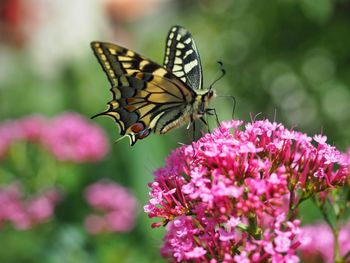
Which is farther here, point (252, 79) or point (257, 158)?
point (252, 79)

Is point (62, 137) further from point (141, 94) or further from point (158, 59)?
point (158, 59)

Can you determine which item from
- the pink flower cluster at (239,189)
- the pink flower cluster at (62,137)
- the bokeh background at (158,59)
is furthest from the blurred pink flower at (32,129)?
the pink flower cluster at (239,189)

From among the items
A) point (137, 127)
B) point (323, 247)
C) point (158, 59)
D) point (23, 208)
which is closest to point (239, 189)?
point (137, 127)

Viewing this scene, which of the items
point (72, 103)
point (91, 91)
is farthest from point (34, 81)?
point (72, 103)

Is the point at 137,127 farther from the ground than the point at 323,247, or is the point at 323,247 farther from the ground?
the point at 137,127

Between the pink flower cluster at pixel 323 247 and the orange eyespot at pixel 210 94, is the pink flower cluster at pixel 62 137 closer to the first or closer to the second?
the orange eyespot at pixel 210 94

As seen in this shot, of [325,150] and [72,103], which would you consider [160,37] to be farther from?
[325,150]
